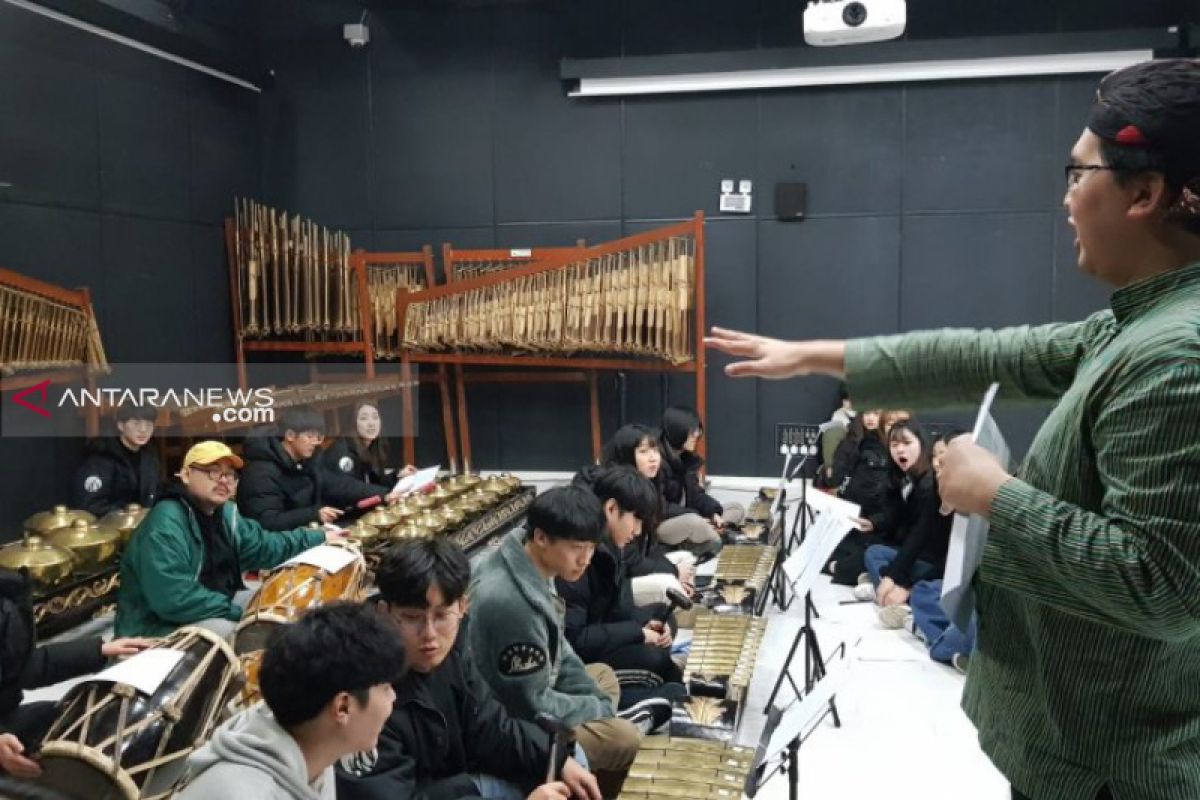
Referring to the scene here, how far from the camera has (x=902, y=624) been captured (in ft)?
17.0

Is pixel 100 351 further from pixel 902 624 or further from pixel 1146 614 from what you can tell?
pixel 1146 614

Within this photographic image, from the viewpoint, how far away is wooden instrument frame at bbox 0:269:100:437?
599 centimetres

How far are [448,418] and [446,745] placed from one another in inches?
267

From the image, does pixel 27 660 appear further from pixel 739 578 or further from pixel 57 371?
pixel 57 371

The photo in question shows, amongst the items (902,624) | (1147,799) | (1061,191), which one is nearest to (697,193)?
(1061,191)

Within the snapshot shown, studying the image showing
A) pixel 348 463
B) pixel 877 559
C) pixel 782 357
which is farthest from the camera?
pixel 348 463

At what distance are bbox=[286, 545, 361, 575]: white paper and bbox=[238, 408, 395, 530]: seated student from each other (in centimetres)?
193

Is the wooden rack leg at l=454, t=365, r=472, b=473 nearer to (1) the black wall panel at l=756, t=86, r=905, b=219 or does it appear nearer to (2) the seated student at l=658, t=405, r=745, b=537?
(2) the seated student at l=658, t=405, r=745, b=537

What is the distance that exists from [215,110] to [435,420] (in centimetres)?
357

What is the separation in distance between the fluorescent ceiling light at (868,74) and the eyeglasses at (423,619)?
23.8 ft

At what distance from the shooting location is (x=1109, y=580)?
3.32 ft

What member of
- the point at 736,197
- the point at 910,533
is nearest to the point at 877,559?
the point at 910,533

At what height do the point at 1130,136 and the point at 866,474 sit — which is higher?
the point at 1130,136

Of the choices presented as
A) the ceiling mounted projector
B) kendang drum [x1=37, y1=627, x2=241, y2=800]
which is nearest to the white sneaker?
kendang drum [x1=37, y1=627, x2=241, y2=800]
